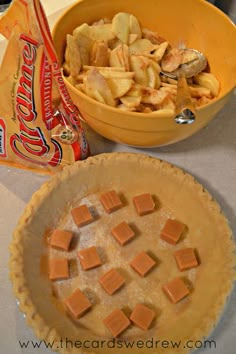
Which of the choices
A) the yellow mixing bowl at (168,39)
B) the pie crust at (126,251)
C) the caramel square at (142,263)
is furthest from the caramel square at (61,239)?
the yellow mixing bowl at (168,39)

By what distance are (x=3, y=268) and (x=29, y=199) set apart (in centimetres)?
16

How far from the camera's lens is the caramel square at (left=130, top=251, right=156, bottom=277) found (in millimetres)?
771

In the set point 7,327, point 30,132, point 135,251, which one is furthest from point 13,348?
point 30,132

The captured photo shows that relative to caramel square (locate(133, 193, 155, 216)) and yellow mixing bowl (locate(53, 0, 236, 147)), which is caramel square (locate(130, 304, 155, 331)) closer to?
caramel square (locate(133, 193, 155, 216))

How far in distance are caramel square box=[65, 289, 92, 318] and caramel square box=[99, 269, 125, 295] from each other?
0.14ft

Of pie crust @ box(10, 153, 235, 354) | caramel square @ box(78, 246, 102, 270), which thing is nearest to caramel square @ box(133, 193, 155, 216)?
pie crust @ box(10, 153, 235, 354)

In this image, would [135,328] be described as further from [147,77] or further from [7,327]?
[147,77]

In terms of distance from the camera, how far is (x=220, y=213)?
2.67 ft

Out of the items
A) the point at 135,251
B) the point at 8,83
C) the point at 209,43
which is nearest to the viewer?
the point at 8,83

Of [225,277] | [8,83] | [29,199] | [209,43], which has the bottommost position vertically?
[29,199]

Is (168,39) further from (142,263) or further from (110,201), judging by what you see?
(142,263)

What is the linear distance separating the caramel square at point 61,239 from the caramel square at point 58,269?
3 cm

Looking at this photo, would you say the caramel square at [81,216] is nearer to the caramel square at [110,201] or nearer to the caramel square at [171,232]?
the caramel square at [110,201]

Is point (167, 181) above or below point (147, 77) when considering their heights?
below
